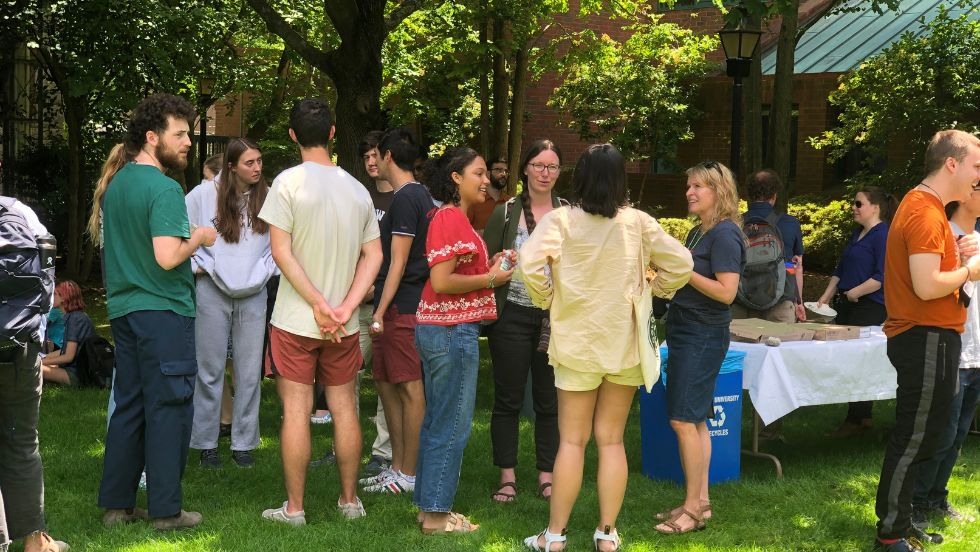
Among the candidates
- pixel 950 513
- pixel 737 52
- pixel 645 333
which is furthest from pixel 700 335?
pixel 737 52

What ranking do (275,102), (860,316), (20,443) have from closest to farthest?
1. (20,443)
2. (860,316)
3. (275,102)

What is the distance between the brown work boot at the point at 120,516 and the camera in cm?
540

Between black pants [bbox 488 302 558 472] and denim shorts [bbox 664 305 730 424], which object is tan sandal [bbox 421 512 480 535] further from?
denim shorts [bbox 664 305 730 424]

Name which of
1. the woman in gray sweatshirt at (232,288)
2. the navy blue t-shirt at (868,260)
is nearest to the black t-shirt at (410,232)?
the woman in gray sweatshirt at (232,288)

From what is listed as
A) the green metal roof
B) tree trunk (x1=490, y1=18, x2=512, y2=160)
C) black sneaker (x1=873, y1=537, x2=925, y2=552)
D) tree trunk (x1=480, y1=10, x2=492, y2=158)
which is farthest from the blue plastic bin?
the green metal roof

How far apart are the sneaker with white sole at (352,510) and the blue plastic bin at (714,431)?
189 centimetres

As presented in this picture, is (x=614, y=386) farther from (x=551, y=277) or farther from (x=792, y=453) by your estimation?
(x=792, y=453)

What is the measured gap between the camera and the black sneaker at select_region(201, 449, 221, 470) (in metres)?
6.68

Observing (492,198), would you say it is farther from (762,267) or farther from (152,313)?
(152,313)

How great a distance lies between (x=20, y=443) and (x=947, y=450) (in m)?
4.36

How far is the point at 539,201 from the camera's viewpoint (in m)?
5.93

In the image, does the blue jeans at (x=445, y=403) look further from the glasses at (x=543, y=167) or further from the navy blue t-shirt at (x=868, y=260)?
the navy blue t-shirt at (x=868, y=260)

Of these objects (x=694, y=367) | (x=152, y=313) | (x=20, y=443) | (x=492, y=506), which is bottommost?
(x=492, y=506)

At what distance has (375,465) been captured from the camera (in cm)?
668
